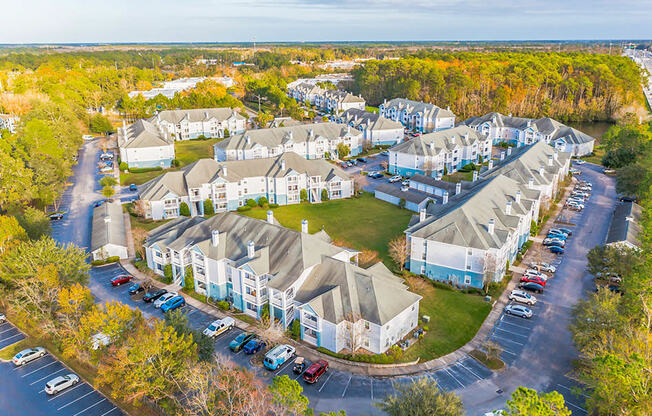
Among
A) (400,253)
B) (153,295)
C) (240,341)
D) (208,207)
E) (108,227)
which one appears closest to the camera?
(240,341)

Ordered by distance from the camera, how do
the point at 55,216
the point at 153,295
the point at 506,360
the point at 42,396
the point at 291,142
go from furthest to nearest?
1. the point at 291,142
2. the point at 55,216
3. the point at 153,295
4. the point at 506,360
5. the point at 42,396

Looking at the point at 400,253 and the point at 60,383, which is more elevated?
the point at 400,253

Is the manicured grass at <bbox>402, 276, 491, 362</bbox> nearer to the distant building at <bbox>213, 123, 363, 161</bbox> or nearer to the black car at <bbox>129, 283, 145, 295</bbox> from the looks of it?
the black car at <bbox>129, 283, 145, 295</bbox>

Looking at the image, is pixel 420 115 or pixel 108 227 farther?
pixel 420 115

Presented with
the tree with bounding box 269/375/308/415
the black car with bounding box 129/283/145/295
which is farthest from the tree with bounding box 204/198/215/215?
the tree with bounding box 269/375/308/415

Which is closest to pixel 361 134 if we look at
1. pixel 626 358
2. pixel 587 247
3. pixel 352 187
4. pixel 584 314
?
pixel 352 187

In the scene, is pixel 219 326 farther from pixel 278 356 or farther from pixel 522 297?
pixel 522 297

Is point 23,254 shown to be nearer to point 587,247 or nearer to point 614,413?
point 614,413

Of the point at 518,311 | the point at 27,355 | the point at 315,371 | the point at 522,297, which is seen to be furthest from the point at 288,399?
the point at 522,297
